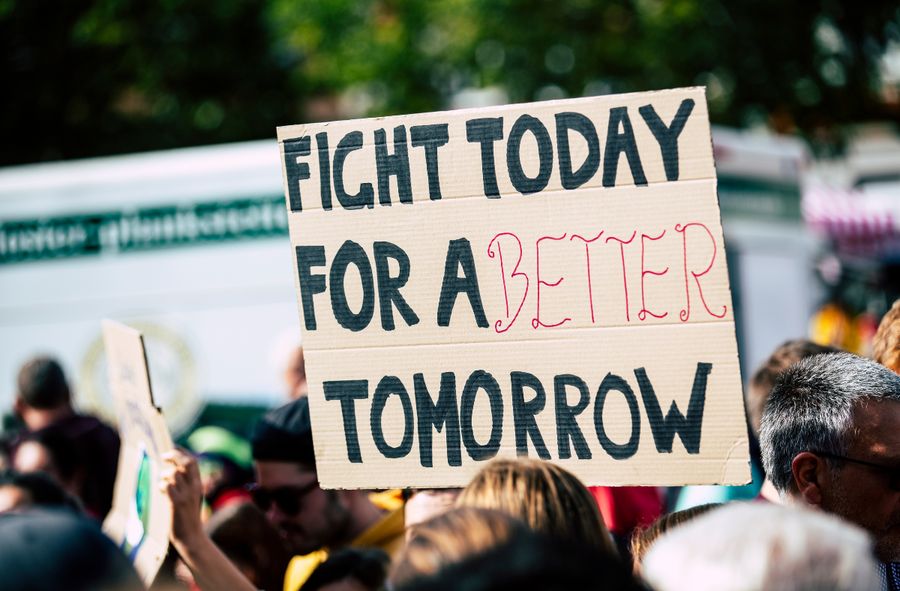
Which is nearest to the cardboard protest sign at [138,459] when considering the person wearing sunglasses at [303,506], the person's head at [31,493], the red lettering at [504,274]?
the person's head at [31,493]

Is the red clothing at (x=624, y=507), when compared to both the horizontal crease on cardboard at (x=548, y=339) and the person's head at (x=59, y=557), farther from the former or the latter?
the person's head at (x=59, y=557)

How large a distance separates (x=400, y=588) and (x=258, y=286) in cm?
627

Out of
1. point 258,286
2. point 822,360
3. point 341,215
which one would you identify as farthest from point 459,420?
point 258,286

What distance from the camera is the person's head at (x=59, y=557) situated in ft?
5.15

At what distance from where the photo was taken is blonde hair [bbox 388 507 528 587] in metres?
1.59

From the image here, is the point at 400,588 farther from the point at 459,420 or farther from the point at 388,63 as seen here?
the point at 388,63

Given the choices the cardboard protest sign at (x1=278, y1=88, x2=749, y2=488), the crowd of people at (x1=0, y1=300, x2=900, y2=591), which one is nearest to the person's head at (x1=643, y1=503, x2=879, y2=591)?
the crowd of people at (x1=0, y1=300, x2=900, y2=591)

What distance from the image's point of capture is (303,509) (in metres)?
3.58

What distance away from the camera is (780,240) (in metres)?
9.31

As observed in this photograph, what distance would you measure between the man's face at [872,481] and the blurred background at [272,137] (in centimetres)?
Answer: 529

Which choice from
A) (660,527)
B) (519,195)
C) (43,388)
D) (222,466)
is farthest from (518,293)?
(43,388)

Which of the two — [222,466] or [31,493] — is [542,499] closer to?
[31,493]

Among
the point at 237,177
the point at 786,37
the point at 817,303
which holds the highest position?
the point at 786,37

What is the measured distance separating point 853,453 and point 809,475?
0.11 metres
